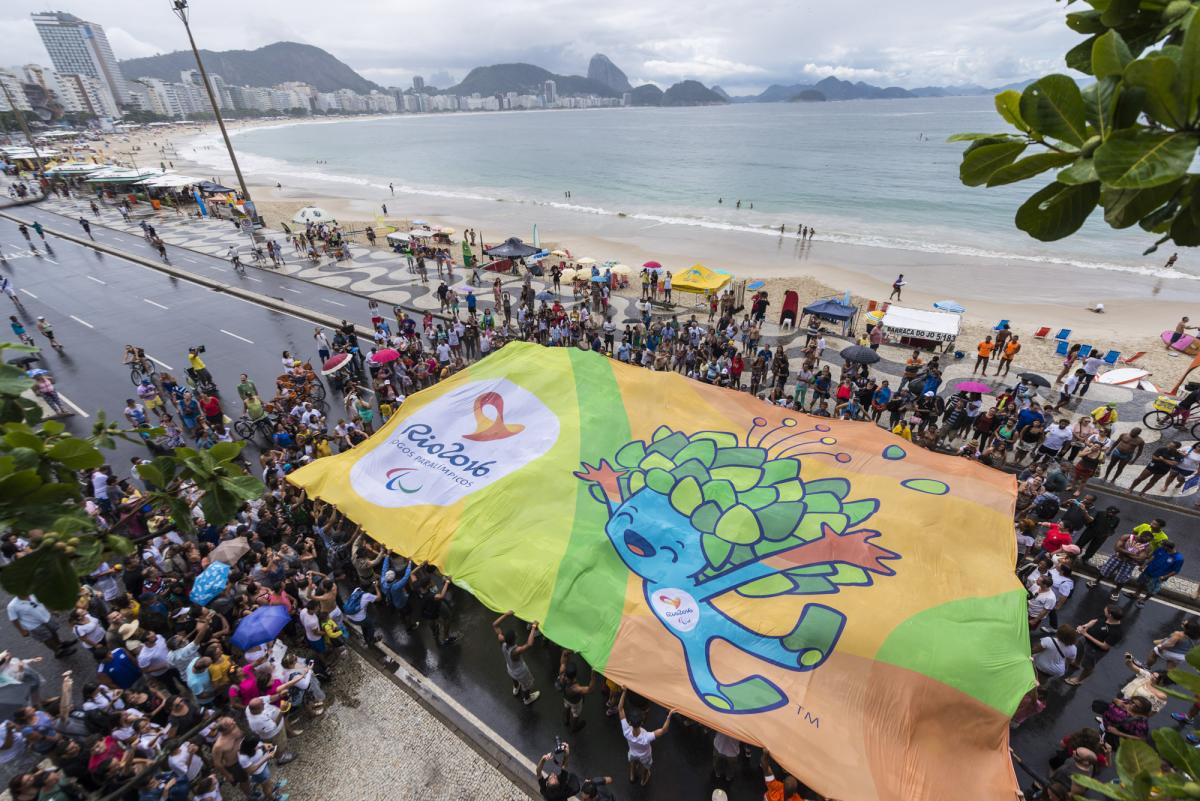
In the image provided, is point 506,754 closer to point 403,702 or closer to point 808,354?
point 403,702

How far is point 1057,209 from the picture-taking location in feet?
7.20

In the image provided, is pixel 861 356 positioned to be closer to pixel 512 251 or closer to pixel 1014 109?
pixel 1014 109

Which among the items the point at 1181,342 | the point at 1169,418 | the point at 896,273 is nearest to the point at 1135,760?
the point at 1169,418

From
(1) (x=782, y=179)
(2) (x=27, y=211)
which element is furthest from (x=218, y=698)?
(1) (x=782, y=179)

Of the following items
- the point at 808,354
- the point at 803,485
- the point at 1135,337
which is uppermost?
the point at 803,485

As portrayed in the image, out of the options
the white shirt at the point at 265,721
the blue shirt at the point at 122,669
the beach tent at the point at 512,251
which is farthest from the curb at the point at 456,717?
the beach tent at the point at 512,251

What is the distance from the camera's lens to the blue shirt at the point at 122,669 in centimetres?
860

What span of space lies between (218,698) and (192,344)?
802 inches

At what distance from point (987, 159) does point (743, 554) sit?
7.12 m

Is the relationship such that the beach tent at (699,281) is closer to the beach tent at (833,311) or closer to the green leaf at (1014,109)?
the beach tent at (833,311)

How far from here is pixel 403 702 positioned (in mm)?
9023

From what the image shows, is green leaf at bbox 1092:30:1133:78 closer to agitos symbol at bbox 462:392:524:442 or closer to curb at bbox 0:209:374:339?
agitos symbol at bbox 462:392:524:442

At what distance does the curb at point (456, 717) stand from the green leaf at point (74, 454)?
716cm

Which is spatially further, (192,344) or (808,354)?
(192,344)
